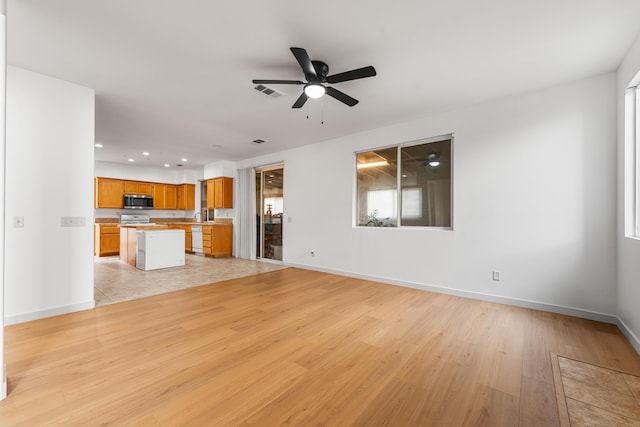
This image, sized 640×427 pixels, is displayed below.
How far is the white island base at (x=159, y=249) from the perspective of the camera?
532 centimetres

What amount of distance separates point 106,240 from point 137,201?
4.50 ft

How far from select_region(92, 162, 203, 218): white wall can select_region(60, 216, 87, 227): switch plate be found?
5714mm

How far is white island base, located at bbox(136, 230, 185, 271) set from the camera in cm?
532

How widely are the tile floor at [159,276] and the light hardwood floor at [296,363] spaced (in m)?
0.60

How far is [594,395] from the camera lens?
5.70 ft

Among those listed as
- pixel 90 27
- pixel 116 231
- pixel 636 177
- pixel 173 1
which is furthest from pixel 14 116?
pixel 636 177

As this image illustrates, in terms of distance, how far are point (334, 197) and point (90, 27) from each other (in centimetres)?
396

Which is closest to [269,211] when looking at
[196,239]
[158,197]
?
[196,239]

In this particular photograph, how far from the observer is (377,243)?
184 inches

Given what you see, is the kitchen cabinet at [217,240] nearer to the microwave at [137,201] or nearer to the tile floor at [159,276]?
the tile floor at [159,276]

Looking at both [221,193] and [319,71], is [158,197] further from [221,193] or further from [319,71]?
[319,71]

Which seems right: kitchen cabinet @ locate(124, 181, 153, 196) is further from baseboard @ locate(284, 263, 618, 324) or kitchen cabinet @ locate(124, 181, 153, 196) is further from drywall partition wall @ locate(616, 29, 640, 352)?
drywall partition wall @ locate(616, 29, 640, 352)

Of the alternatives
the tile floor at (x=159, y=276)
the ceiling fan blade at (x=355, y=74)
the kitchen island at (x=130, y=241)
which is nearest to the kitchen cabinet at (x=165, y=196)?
the kitchen island at (x=130, y=241)

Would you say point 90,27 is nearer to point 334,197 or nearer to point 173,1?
point 173,1
